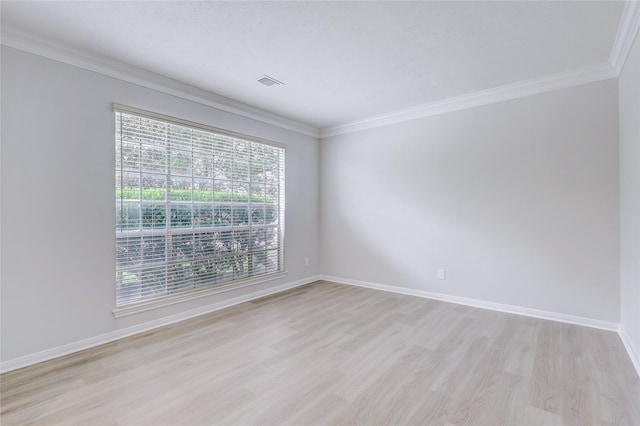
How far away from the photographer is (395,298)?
4.07 m

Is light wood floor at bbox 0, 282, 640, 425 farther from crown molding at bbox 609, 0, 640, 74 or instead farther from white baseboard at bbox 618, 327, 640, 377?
crown molding at bbox 609, 0, 640, 74

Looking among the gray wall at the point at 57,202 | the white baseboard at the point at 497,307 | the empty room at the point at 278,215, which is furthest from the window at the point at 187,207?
the white baseboard at the point at 497,307

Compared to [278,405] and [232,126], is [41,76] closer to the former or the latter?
[232,126]

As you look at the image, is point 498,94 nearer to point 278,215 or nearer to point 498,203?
point 498,203

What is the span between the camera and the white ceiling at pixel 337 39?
6.88 feet

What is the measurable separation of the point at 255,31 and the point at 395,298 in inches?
136

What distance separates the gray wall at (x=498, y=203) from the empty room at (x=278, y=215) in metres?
0.02

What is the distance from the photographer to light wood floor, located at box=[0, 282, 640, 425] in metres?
1.75

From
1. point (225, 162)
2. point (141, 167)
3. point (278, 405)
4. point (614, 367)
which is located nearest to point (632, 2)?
point (614, 367)

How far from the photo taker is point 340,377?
215 cm

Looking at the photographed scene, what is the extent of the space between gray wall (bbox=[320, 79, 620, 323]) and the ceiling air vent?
1.85 metres

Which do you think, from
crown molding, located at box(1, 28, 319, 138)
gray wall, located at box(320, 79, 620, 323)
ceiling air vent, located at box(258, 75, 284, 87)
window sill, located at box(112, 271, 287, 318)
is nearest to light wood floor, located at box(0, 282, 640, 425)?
window sill, located at box(112, 271, 287, 318)

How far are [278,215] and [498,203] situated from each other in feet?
9.55

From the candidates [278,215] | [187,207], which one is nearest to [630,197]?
[278,215]
